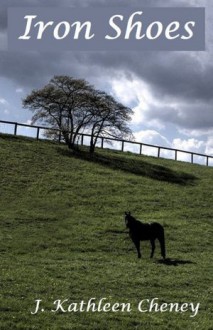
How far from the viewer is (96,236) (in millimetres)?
30359

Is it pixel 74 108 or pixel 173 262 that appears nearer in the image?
pixel 173 262

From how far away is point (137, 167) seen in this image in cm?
5941

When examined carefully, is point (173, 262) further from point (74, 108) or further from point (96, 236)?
point (74, 108)

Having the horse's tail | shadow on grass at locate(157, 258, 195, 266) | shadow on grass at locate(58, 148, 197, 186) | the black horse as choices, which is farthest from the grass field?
the black horse

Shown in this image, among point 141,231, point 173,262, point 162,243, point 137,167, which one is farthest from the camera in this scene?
point 137,167

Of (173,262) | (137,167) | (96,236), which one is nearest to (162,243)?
(173,262)

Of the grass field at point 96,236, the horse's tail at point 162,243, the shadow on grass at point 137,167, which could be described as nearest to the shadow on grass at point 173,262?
the grass field at point 96,236

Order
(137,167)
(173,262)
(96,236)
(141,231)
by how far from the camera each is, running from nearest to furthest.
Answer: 1. (173,262)
2. (141,231)
3. (96,236)
4. (137,167)

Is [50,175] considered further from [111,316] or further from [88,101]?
[111,316]

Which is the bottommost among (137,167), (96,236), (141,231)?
(96,236)

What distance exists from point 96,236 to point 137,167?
97.1 feet

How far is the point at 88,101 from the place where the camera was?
212ft

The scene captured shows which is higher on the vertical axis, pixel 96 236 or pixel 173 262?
pixel 96 236

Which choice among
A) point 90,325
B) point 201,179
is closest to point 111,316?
point 90,325
